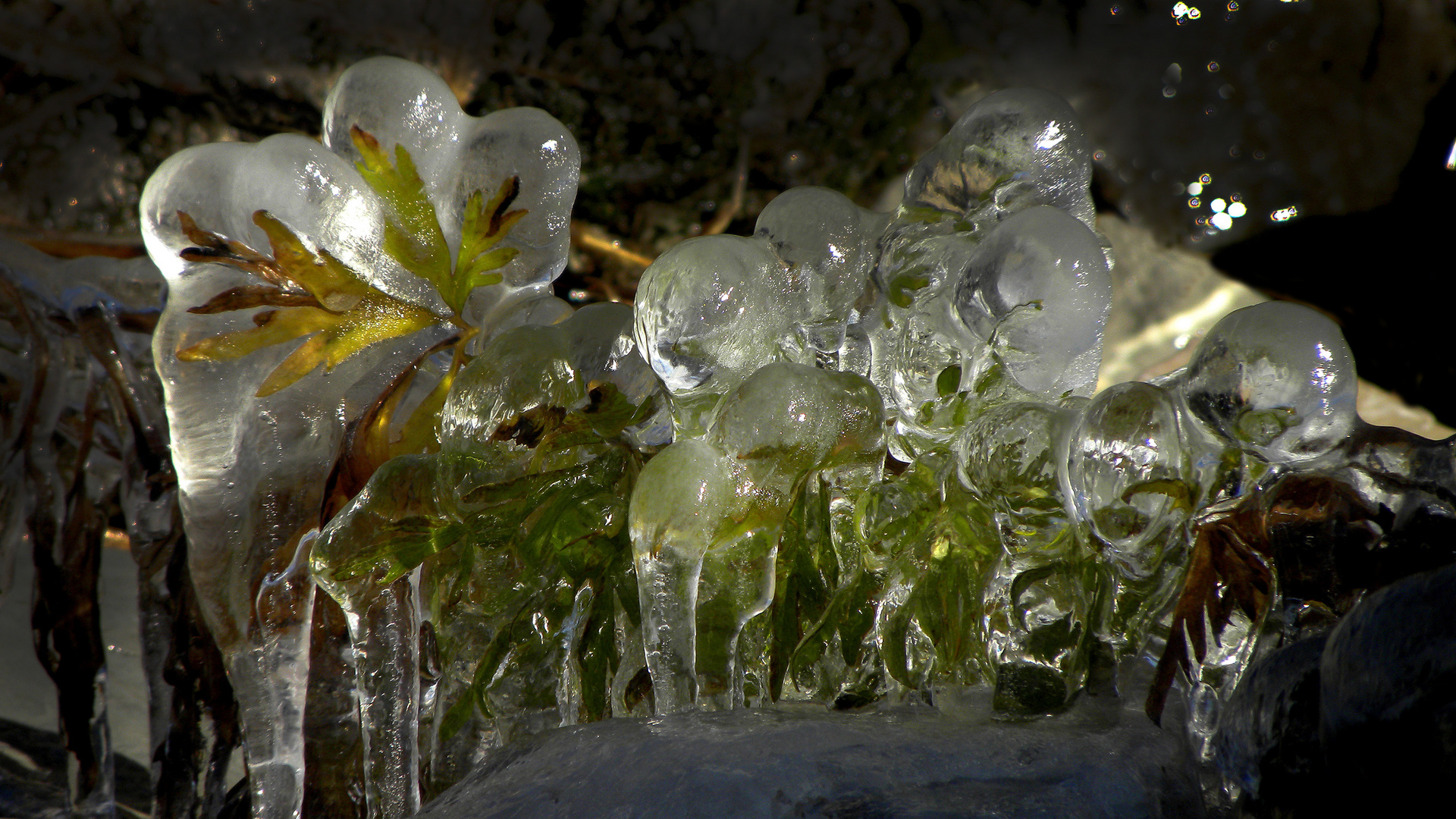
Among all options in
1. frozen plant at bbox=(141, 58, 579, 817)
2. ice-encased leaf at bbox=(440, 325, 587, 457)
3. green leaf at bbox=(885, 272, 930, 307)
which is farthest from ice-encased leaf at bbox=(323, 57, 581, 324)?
green leaf at bbox=(885, 272, 930, 307)

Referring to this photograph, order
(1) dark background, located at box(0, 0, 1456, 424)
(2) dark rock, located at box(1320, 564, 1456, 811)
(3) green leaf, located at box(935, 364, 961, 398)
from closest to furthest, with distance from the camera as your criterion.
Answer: (2) dark rock, located at box(1320, 564, 1456, 811) → (3) green leaf, located at box(935, 364, 961, 398) → (1) dark background, located at box(0, 0, 1456, 424)

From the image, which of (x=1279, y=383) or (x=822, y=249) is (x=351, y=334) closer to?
(x=822, y=249)

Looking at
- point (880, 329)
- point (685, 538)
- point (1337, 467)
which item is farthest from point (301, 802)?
point (1337, 467)

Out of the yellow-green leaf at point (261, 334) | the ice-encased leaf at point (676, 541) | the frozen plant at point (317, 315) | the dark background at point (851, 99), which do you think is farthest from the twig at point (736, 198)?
the ice-encased leaf at point (676, 541)

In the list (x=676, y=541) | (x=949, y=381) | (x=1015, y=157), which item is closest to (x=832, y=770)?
(x=676, y=541)

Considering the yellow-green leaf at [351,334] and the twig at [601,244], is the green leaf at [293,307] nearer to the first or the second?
the yellow-green leaf at [351,334]

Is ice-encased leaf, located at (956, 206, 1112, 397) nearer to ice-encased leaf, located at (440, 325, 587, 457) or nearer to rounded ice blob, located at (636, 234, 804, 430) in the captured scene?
rounded ice blob, located at (636, 234, 804, 430)
